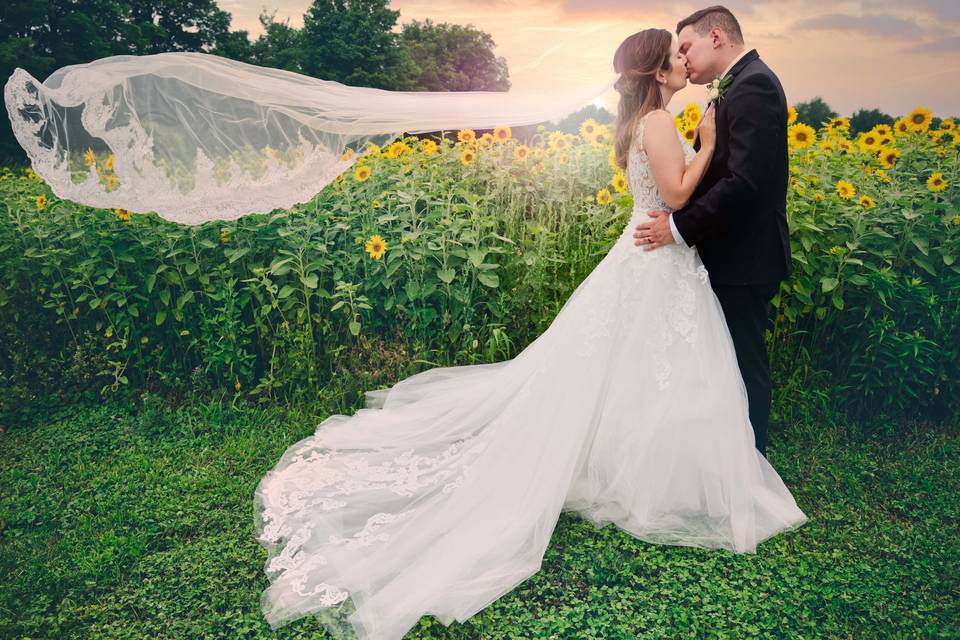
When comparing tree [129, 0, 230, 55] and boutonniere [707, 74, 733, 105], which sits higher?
tree [129, 0, 230, 55]

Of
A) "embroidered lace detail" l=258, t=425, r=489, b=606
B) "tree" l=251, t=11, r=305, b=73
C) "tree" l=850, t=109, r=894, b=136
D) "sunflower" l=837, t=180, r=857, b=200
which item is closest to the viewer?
"embroidered lace detail" l=258, t=425, r=489, b=606

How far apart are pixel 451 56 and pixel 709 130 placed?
18694 millimetres

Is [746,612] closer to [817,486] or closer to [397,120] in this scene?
[817,486]

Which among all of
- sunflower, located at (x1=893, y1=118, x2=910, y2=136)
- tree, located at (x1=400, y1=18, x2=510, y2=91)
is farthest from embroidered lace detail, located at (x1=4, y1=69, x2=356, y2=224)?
tree, located at (x1=400, y1=18, x2=510, y2=91)

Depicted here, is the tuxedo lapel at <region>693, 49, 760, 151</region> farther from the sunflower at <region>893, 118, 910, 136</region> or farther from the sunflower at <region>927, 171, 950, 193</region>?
the sunflower at <region>893, 118, 910, 136</region>

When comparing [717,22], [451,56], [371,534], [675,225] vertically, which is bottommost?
[371,534]

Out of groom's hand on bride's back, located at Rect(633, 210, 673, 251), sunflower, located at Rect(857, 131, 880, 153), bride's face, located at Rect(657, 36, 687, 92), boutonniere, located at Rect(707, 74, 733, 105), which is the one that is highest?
bride's face, located at Rect(657, 36, 687, 92)

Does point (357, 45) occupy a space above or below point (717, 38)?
above

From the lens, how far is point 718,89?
104 inches

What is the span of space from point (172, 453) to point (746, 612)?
2976 millimetres

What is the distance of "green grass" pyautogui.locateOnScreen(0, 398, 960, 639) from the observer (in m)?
2.32

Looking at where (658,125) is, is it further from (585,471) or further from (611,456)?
(585,471)

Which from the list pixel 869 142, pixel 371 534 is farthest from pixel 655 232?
pixel 869 142

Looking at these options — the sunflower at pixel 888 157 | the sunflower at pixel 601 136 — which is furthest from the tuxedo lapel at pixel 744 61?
Result: the sunflower at pixel 601 136
